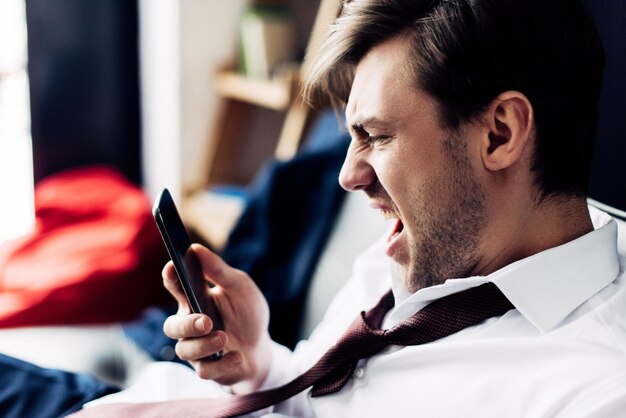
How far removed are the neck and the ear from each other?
0.07 metres

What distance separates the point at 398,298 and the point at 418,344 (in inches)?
4.6

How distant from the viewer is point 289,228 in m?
1.64

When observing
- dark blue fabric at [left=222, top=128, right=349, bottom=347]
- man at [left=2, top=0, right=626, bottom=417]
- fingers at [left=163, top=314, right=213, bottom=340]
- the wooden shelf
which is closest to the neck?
man at [left=2, top=0, right=626, bottom=417]

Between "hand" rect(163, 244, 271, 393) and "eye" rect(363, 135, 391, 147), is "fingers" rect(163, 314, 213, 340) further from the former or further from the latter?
"eye" rect(363, 135, 391, 147)

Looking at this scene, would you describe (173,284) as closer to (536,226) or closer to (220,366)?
(220,366)

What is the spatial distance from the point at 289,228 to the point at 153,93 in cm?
131

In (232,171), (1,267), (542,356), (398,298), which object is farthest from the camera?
(232,171)

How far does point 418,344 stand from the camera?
902 millimetres

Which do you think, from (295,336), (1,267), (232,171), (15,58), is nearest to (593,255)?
(295,336)

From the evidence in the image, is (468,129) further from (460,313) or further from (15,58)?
(15,58)

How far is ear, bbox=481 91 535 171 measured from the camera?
0.84 metres

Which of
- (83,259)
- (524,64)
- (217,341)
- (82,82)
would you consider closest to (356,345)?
(217,341)

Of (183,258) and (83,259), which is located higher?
(183,258)

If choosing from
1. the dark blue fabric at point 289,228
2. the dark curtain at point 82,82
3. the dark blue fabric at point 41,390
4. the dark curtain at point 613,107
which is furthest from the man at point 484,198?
the dark curtain at point 82,82
